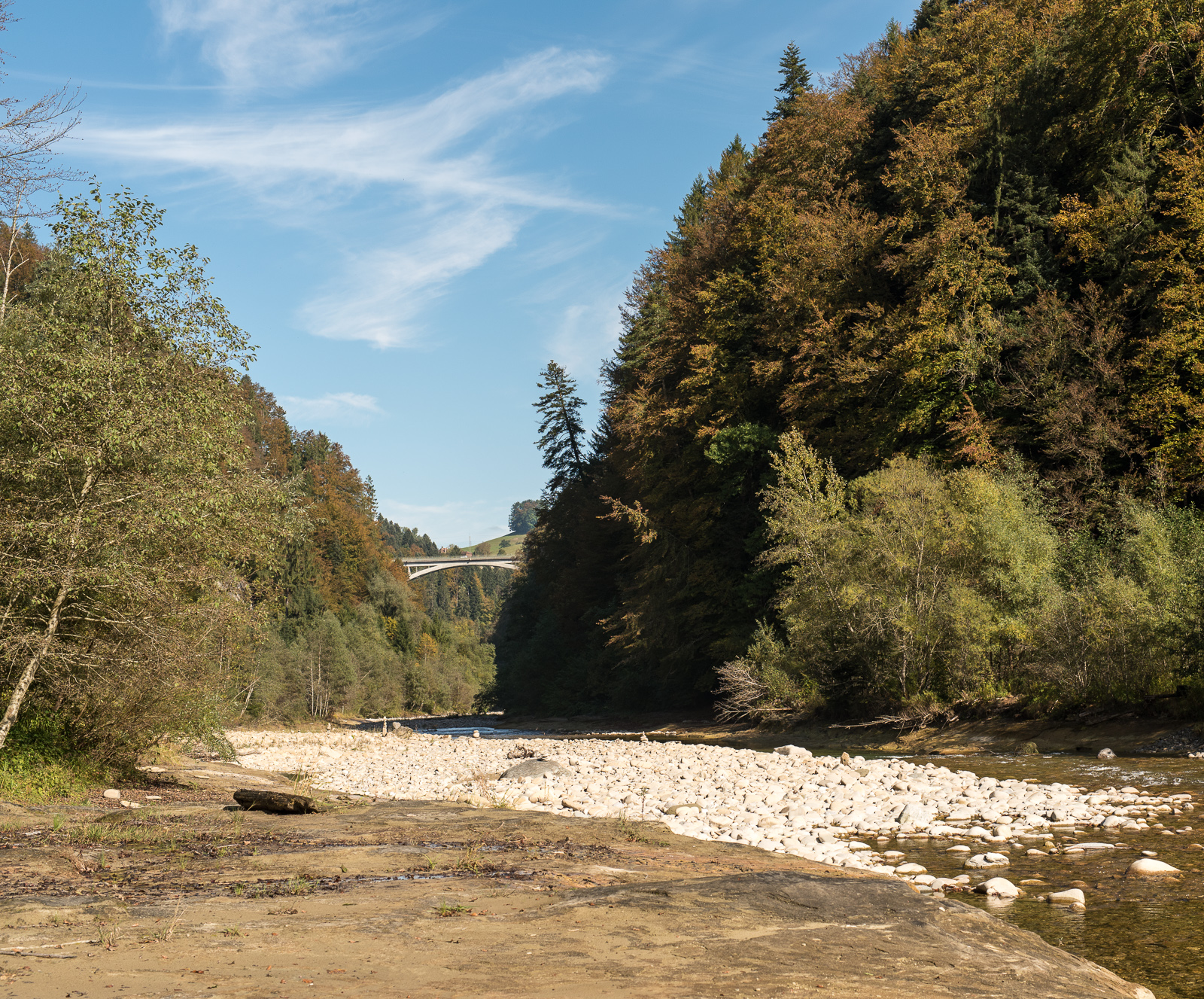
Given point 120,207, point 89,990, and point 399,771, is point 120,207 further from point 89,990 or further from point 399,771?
point 399,771

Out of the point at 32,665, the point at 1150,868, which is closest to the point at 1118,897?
the point at 1150,868

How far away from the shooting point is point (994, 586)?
2320 cm

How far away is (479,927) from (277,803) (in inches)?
276

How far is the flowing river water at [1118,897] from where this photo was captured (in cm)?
644

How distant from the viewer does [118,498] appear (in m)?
11.2

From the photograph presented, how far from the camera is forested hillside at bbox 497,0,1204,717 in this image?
74.8 ft

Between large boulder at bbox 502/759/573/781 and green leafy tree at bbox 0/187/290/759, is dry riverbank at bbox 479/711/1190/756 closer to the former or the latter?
large boulder at bbox 502/759/573/781

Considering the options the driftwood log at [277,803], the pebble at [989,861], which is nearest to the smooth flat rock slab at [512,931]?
the pebble at [989,861]

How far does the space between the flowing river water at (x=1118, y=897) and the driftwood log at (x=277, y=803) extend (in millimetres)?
7640

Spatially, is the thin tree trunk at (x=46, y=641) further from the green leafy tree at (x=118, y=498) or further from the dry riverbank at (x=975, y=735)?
the dry riverbank at (x=975, y=735)

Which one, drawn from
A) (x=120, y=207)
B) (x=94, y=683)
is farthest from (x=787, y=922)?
(x=120, y=207)

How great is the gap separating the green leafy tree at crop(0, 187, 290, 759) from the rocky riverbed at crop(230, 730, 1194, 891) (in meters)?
4.60

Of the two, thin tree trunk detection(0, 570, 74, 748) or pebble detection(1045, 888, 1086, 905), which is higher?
thin tree trunk detection(0, 570, 74, 748)

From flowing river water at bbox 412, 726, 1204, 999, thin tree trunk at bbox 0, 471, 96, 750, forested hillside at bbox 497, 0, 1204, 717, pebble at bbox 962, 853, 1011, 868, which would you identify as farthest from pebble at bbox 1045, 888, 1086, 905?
forested hillside at bbox 497, 0, 1204, 717
